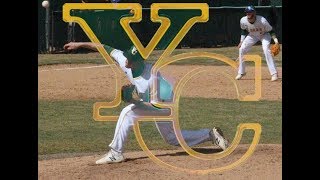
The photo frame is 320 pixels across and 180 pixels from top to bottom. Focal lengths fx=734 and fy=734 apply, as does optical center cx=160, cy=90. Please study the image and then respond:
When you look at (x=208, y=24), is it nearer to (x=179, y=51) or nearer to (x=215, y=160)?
(x=179, y=51)

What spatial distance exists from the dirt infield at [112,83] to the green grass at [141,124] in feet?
2.07

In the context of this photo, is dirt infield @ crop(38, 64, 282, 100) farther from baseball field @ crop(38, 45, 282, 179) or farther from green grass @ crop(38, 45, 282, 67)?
green grass @ crop(38, 45, 282, 67)

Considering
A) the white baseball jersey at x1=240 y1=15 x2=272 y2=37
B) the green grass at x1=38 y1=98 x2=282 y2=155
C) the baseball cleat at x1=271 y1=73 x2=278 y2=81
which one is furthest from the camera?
the white baseball jersey at x1=240 y1=15 x2=272 y2=37

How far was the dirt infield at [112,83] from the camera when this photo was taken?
40.9 ft

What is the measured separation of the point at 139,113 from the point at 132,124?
0.21 meters

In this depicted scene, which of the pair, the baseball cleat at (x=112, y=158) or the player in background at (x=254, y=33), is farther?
the player in background at (x=254, y=33)

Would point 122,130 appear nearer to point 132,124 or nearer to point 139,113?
point 132,124

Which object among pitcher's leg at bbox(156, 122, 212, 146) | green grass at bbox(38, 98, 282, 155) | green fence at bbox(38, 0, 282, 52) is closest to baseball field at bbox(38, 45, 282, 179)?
green grass at bbox(38, 98, 282, 155)

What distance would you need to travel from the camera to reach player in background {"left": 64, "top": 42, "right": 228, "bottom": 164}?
720 cm

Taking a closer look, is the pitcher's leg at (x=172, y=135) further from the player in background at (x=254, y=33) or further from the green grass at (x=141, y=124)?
the player in background at (x=254, y=33)

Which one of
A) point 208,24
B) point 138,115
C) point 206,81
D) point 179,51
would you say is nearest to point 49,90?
point 206,81

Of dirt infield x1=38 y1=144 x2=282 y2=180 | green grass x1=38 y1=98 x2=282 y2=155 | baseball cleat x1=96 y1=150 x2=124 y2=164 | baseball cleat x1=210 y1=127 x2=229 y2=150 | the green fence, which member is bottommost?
green grass x1=38 y1=98 x2=282 y2=155

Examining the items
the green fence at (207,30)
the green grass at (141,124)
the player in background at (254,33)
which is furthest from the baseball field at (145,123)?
the green fence at (207,30)

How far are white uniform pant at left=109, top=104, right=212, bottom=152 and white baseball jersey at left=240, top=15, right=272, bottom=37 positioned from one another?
691cm
